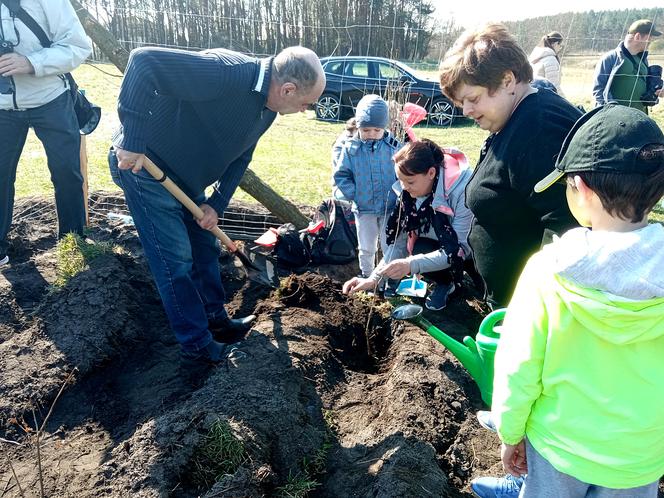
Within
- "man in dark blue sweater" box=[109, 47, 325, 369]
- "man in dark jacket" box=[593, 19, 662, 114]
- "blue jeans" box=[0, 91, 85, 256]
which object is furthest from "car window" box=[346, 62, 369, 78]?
"man in dark blue sweater" box=[109, 47, 325, 369]

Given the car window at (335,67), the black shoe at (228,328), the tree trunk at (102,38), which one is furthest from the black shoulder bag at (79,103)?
the car window at (335,67)

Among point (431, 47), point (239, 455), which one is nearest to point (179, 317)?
point (239, 455)

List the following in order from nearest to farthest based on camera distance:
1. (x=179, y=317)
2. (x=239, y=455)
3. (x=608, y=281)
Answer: (x=608, y=281) → (x=239, y=455) → (x=179, y=317)

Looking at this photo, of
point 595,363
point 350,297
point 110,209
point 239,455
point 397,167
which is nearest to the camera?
point 595,363

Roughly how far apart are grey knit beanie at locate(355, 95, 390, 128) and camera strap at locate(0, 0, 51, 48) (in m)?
2.28

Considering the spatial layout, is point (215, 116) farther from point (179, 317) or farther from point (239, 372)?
point (239, 372)

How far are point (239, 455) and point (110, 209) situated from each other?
368 centimetres

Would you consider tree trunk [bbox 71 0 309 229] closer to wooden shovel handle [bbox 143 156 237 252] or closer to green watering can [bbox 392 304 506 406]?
wooden shovel handle [bbox 143 156 237 252]

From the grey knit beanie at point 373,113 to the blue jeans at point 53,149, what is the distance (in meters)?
2.15

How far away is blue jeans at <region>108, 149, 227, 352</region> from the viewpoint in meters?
2.86

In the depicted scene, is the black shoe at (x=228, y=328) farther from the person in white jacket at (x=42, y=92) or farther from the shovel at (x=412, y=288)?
the person in white jacket at (x=42, y=92)

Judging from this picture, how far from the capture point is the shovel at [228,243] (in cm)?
283

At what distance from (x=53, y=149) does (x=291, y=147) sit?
19.0ft

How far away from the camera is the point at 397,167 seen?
353 centimetres
